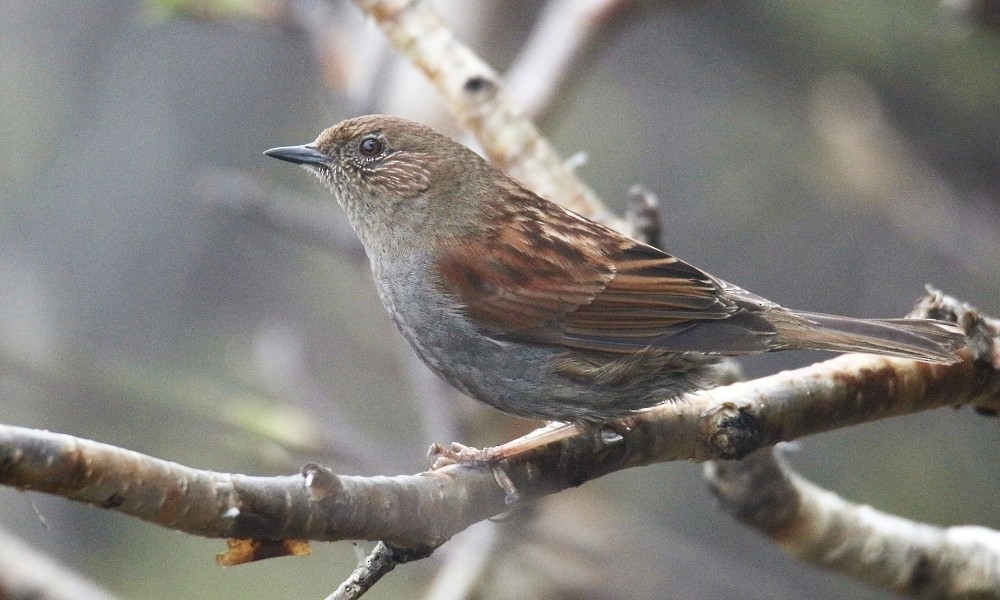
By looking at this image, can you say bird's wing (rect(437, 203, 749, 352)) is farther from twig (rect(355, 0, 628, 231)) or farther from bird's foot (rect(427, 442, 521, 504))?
twig (rect(355, 0, 628, 231))

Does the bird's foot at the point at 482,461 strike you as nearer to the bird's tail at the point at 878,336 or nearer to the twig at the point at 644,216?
the bird's tail at the point at 878,336

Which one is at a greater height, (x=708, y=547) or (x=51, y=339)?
(x=51, y=339)

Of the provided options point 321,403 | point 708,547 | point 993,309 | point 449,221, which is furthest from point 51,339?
point 993,309

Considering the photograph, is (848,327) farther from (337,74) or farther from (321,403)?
(337,74)

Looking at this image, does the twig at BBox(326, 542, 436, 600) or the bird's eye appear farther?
the bird's eye

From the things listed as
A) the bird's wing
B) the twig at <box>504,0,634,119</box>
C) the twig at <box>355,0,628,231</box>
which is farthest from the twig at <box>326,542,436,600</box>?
the twig at <box>504,0,634,119</box>

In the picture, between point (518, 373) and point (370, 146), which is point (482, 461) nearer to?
point (518, 373)

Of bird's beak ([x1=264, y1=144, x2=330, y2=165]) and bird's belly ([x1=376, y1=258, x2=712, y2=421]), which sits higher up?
bird's beak ([x1=264, y1=144, x2=330, y2=165])
